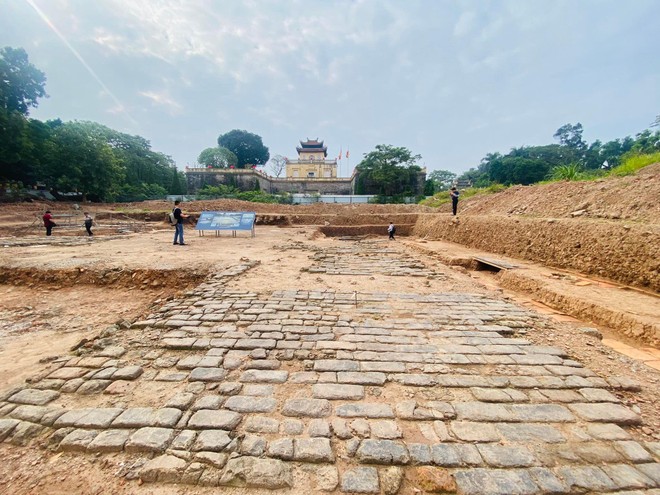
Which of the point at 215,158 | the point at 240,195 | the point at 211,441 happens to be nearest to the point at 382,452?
the point at 211,441

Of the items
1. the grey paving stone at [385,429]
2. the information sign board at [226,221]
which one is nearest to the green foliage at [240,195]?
the information sign board at [226,221]

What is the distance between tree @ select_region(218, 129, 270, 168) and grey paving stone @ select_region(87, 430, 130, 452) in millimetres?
53706

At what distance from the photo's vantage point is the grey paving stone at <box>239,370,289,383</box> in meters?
2.30

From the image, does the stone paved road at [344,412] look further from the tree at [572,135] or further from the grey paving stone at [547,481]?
the tree at [572,135]

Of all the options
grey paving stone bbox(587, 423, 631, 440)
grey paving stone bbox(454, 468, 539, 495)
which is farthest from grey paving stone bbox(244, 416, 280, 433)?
grey paving stone bbox(587, 423, 631, 440)

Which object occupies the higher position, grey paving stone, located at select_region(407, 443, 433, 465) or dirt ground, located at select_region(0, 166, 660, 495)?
grey paving stone, located at select_region(407, 443, 433, 465)

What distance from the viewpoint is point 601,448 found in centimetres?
168

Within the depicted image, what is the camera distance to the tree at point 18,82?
20.6 metres

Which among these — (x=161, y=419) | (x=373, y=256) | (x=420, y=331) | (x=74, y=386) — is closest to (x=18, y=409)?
(x=74, y=386)

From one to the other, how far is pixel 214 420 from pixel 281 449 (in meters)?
0.54

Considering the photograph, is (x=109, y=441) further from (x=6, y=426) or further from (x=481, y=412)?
(x=481, y=412)

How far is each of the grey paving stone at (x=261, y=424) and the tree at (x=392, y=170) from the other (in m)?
36.5

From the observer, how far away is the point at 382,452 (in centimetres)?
163

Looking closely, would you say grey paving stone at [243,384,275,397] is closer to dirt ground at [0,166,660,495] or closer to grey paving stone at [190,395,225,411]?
grey paving stone at [190,395,225,411]
